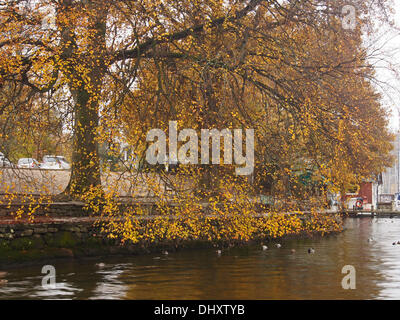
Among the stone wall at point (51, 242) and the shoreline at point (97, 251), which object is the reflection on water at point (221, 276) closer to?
the shoreline at point (97, 251)

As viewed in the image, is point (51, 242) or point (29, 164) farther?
point (29, 164)

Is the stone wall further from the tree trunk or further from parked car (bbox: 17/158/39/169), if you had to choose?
parked car (bbox: 17/158/39/169)

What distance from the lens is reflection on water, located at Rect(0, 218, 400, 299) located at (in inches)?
647

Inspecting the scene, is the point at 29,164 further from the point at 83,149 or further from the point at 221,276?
the point at 221,276

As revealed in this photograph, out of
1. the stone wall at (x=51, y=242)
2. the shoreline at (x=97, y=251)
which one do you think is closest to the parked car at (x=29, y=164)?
the stone wall at (x=51, y=242)

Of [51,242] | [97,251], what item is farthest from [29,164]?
[51,242]

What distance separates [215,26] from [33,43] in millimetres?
5696

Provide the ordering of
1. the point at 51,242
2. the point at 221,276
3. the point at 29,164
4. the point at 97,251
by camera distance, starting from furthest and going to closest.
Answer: the point at 29,164, the point at 97,251, the point at 51,242, the point at 221,276

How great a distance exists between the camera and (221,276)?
64.0 ft

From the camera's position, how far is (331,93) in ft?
63.3

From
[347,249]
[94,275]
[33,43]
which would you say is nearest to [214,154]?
[94,275]

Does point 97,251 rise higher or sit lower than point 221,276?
higher
